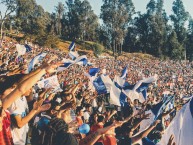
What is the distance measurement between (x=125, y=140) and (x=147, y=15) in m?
76.5

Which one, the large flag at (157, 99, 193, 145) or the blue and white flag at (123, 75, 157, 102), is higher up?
the large flag at (157, 99, 193, 145)

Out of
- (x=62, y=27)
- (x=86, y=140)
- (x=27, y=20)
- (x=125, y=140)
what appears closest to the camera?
(x=86, y=140)

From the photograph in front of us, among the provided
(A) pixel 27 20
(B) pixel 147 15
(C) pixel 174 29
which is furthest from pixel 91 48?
(C) pixel 174 29

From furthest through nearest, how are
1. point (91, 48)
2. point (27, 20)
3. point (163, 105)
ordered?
point (27, 20) < point (91, 48) < point (163, 105)

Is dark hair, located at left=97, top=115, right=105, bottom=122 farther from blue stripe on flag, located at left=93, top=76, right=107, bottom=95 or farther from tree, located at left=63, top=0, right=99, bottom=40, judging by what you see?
tree, located at left=63, top=0, right=99, bottom=40

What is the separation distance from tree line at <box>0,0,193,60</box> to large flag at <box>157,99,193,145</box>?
191 feet

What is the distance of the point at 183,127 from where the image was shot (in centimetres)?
449

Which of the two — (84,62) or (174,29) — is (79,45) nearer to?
(174,29)

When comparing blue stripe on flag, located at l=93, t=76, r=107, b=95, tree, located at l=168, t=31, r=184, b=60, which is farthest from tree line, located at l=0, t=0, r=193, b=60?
blue stripe on flag, located at l=93, t=76, r=107, b=95

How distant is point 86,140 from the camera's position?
3881 mm

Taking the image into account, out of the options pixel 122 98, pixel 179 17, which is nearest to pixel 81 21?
pixel 179 17

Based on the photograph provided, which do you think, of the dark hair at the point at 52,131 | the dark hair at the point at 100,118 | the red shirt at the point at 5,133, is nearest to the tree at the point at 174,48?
the dark hair at the point at 100,118

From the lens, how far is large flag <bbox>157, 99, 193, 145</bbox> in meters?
4.43

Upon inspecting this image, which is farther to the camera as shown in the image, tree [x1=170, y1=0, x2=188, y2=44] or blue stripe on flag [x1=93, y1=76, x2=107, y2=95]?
tree [x1=170, y1=0, x2=188, y2=44]
